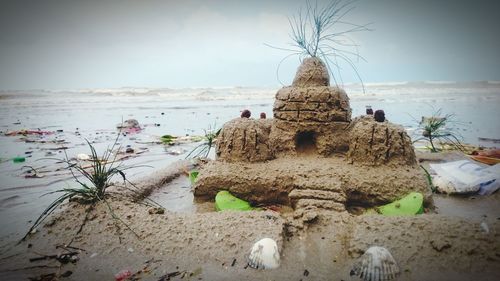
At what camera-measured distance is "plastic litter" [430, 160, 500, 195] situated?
4.10 meters

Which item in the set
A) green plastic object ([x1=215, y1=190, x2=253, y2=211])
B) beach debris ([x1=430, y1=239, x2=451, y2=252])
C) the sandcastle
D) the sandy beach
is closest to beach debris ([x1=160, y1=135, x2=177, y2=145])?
the sandy beach

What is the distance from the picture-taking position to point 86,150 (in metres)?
7.32

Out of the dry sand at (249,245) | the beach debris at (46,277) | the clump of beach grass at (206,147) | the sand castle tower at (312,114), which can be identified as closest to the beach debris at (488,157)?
the sand castle tower at (312,114)

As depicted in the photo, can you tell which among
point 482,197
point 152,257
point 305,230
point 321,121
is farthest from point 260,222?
point 482,197

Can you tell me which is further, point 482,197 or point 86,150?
point 86,150

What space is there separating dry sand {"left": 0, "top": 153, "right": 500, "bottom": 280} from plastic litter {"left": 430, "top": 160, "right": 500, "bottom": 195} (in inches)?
75.0

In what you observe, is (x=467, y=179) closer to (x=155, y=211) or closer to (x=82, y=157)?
(x=155, y=211)

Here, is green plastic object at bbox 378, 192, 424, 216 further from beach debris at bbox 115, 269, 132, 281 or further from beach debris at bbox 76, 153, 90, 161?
beach debris at bbox 76, 153, 90, 161

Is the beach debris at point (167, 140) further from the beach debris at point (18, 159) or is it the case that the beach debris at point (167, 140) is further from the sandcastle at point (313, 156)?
the sandcastle at point (313, 156)

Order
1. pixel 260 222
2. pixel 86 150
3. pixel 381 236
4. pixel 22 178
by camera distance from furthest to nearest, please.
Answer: pixel 86 150 < pixel 22 178 < pixel 260 222 < pixel 381 236

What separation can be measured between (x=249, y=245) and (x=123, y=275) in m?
1.06

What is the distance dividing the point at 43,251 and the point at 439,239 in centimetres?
346

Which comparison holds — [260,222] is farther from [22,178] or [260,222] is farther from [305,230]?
[22,178]

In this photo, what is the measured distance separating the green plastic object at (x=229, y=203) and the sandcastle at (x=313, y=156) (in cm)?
16
